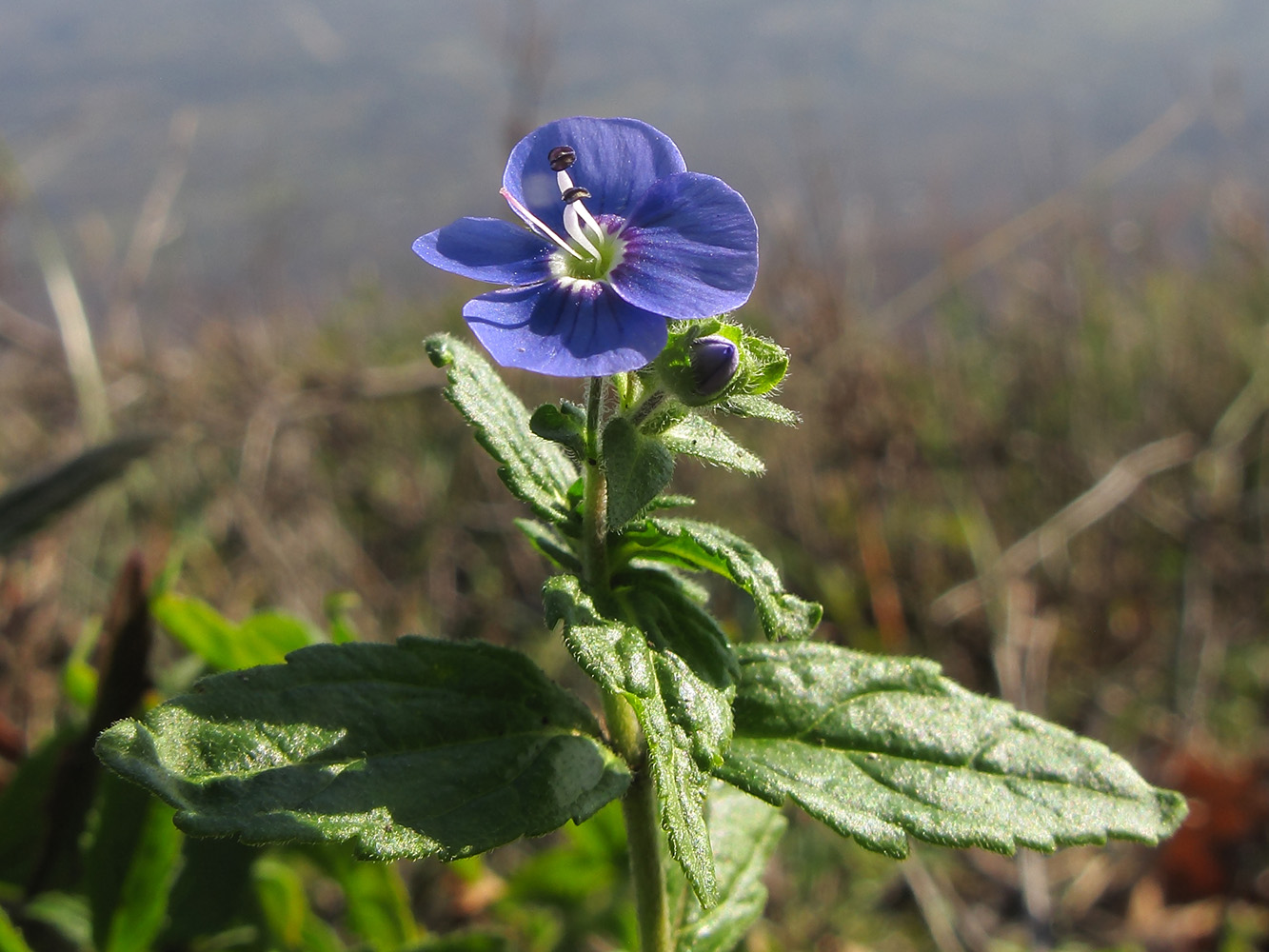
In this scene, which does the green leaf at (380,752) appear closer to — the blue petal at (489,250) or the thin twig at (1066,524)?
the blue petal at (489,250)

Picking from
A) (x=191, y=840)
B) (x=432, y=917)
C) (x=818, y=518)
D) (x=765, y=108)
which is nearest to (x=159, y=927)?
(x=191, y=840)

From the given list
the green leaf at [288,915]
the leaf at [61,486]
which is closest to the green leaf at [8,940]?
the green leaf at [288,915]

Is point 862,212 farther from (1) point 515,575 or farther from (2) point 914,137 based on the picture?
(2) point 914,137

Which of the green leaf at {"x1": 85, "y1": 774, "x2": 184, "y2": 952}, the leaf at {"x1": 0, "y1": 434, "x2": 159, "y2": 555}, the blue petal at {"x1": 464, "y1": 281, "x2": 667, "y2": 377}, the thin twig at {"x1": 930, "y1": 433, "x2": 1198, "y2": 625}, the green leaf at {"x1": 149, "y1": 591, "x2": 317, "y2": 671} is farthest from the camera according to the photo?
the thin twig at {"x1": 930, "y1": 433, "x2": 1198, "y2": 625}

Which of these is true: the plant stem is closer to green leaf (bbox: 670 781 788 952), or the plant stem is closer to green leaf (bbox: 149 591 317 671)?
green leaf (bbox: 670 781 788 952)

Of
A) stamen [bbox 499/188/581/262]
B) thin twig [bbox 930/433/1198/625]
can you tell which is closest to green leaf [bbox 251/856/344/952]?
stamen [bbox 499/188/581/262]

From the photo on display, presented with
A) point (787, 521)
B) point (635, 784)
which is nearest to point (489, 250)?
point (635, 784)
